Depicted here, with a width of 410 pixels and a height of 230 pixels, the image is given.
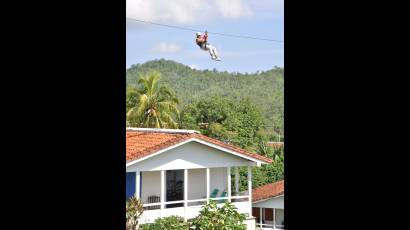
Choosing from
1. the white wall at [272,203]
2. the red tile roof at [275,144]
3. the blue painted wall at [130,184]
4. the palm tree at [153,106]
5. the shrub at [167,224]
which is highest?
the palm tree at [153,106]

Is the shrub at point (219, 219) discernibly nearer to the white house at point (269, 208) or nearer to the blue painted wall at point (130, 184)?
the blue painted wall at point (130, 184)

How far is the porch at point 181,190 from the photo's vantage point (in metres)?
8.24

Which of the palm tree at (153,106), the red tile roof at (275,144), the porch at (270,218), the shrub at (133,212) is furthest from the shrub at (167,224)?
the red tile roof at (275,144)

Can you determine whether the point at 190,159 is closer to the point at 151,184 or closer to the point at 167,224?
the point at 151,184

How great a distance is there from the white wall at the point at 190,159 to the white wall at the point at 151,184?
38 cm

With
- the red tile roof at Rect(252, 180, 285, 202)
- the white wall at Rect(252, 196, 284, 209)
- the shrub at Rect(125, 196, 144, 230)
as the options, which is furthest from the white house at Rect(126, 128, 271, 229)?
the white wall at Rect(252, 196, 284, 209)

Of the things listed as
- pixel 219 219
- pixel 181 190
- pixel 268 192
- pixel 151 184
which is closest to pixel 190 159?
pixel 181 190
